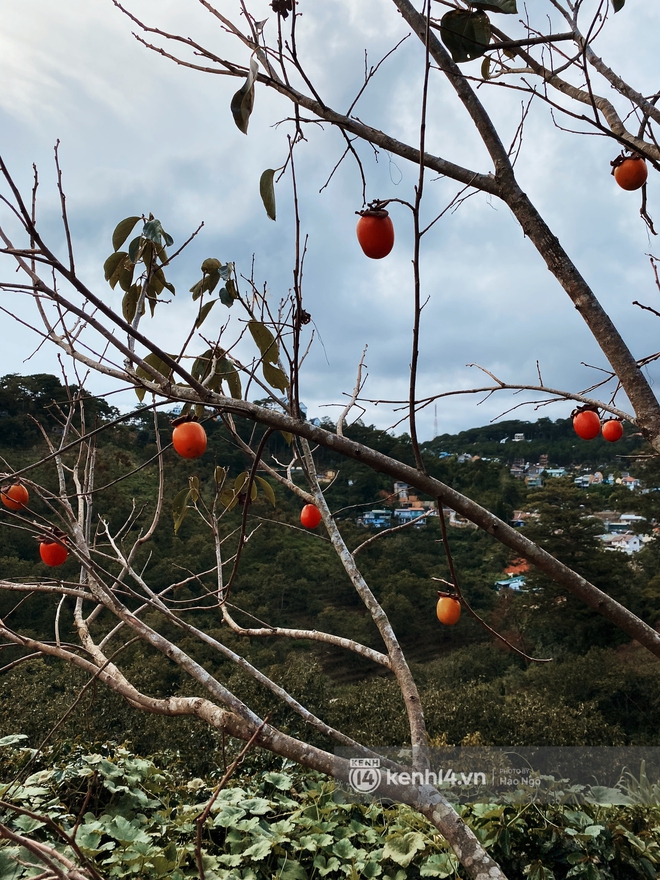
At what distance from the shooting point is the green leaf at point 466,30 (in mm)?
841

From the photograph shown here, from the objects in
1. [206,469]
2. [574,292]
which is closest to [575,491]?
[206,469]

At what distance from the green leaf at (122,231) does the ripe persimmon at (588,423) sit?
1.67 meters

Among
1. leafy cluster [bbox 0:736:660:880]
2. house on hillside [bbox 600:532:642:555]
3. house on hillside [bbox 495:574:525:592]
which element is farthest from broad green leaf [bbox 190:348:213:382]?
house on hillside [bbox 600:532:642:555]

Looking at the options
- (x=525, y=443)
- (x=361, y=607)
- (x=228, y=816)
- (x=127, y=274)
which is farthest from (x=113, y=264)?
(x=525, y=443)

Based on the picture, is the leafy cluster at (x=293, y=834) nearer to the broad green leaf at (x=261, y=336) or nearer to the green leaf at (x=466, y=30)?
the broad green leaf at (x=261, y=336)

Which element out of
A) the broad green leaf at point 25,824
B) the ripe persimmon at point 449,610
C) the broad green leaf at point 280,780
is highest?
the ripe persimmon at point 449,610

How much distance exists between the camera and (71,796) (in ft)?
6.70

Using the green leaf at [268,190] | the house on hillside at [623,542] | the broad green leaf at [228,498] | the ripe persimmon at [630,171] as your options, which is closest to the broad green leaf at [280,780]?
the broad green leaf at [228,498]

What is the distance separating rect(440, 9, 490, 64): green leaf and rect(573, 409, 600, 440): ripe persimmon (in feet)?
5.12

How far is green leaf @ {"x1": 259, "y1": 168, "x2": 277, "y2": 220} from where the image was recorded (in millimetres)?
844

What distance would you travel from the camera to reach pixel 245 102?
0.75 meters

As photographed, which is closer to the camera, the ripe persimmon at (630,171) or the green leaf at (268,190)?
the green leaf at (268,190)

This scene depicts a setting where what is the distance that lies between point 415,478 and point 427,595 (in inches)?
383

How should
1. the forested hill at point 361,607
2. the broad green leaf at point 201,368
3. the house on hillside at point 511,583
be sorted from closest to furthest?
the broad green leaf at point 201,368, the forested hill at point 361,607, the house on hillside at point 511,583
